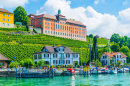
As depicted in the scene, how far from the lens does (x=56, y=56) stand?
8631 centimetres

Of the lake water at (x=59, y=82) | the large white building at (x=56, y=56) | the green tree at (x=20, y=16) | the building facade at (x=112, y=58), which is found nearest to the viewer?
the lake water at (x=59, y=82)

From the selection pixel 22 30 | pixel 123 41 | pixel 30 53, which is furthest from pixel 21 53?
pixel 123 41

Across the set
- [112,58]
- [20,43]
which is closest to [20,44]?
[20,43]

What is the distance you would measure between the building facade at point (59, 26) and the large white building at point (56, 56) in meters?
42.3

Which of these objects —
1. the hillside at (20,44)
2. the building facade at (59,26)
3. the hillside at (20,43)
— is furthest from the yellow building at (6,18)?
the building facade at (59,26)

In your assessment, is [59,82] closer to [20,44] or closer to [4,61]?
[4,61]

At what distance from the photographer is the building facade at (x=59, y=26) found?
134663mm

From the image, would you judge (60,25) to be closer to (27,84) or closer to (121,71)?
(121,71)

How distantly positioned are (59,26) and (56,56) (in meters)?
59.1

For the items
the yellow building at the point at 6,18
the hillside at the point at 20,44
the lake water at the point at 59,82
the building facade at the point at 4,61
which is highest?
the yellow building at the point at 6,18

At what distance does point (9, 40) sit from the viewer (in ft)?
318

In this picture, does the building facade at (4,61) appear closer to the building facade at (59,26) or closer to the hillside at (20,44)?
the hillside at (20,44)

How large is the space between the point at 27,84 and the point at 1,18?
6999 centimetres

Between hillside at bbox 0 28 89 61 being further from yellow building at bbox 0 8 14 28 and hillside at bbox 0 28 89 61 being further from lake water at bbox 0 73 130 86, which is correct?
lake water at bbox 0 73 130 86
